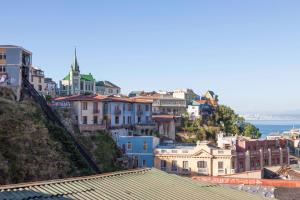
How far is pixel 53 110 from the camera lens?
236 feet

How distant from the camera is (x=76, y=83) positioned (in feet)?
415

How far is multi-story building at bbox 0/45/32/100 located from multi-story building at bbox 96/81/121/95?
57992 mm

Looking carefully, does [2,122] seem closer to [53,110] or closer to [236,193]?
[53,110]

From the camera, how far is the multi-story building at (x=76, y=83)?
12462 cm

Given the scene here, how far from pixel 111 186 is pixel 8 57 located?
191ft

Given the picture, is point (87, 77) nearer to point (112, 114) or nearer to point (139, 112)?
point (139, 112)

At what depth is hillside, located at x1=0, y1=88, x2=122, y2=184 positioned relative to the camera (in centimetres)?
5250

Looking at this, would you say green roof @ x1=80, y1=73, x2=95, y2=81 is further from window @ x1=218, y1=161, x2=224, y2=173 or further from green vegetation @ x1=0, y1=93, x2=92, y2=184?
window @ x1=218, y1=161, x2=224, y2=173

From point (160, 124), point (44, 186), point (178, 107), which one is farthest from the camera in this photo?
point (178, 107)

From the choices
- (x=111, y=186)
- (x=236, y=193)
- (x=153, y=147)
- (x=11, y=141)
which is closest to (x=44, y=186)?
(x=111, y=186)

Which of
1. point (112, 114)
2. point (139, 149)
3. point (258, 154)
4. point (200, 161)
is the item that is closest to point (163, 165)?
point (139, 149)

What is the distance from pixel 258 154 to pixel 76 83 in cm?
6911

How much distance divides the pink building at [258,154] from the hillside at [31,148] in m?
19.6

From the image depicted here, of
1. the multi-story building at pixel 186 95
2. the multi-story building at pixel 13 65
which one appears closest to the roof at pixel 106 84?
the multi-story building at pixel 186 95
